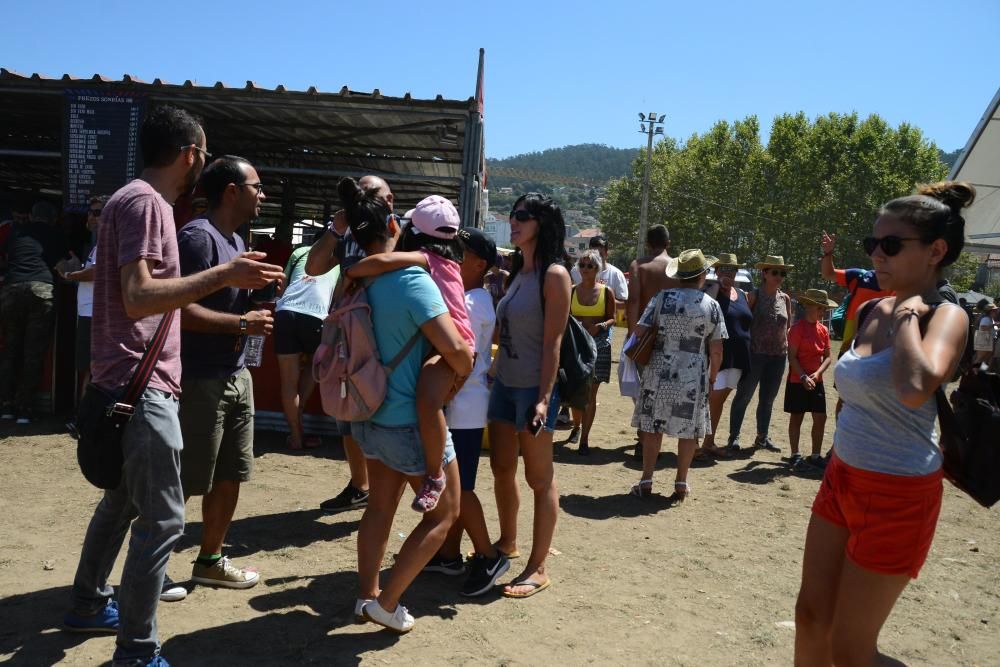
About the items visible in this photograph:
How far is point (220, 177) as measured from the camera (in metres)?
3.68

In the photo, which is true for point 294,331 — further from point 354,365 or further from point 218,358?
point 354,365

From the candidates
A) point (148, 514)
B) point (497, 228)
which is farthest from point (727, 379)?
point (497, 228)

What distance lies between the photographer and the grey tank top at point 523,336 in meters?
4.11

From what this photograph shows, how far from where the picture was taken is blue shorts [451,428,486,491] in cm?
419

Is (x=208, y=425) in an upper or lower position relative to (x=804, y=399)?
upper

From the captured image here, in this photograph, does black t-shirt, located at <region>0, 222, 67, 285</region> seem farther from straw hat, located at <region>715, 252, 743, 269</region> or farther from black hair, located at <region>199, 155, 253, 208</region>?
straw hat, located at <region>715, 252, 743, 269</region>

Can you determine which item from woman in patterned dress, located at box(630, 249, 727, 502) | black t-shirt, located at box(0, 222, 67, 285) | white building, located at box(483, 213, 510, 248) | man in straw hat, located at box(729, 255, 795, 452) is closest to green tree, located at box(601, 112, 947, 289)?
white building, located at box(483, 213, 510, 248)

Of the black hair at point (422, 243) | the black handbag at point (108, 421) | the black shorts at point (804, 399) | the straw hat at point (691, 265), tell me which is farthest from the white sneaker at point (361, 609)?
the black shorts at point (804, 399)

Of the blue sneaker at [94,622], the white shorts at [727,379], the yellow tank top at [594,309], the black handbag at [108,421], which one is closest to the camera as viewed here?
the black handbag at [108,421]

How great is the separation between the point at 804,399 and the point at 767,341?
80 cm

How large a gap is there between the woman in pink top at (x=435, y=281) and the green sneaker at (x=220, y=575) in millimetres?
1293

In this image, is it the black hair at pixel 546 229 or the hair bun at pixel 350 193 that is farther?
the black hair at pixel 546 229

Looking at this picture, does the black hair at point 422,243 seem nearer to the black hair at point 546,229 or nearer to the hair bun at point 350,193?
the hair bun at point 350,193

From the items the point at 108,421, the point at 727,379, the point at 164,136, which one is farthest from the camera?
the point at 727,379
